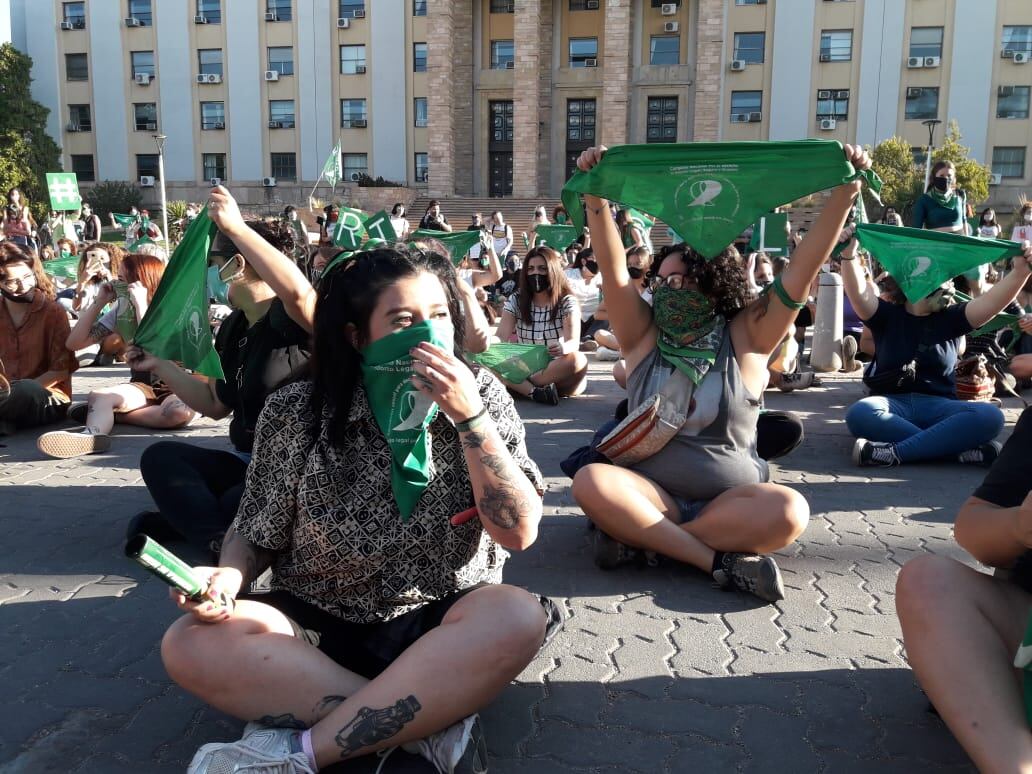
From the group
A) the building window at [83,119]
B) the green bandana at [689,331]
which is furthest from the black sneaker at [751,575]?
the building window at [83,119]

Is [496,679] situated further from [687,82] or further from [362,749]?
[687,82]

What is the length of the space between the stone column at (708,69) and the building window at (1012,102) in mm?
12017

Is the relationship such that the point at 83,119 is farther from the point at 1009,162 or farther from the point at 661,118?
the point at 1009,162

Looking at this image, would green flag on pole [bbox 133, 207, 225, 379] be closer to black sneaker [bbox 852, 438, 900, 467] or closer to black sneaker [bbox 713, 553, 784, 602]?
black sneaker [bbox 713, 553, 784, 602]

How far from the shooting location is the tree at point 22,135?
40.2 m

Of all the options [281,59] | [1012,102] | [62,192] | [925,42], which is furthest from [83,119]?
[1012,102]

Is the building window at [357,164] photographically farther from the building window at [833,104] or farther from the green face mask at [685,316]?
the green face mask at [685,316]

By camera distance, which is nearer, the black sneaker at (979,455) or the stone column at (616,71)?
the black sneaker at (979,455)

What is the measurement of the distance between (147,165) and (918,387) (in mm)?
46813

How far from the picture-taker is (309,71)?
4412 centimetres

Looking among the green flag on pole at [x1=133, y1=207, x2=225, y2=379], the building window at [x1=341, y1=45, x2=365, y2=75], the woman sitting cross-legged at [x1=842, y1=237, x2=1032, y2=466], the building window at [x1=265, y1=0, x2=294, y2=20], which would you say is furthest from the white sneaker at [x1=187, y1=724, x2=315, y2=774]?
the building window at [x1=265, y1=0, x2=294, y2=20]

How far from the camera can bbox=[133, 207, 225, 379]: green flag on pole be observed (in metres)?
4.36

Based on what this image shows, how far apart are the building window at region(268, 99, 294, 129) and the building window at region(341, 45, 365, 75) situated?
3140mm

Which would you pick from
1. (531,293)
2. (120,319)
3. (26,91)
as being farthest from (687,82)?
(120,319)
